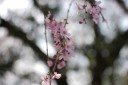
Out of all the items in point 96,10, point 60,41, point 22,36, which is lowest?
point 60,41

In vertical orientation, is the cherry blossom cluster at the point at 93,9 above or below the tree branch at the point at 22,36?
below

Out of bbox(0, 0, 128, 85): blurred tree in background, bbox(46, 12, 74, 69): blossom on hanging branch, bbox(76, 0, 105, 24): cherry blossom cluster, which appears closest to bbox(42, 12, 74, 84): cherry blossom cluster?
bbox(46, 12, 74, 69): blossom on hanging branch

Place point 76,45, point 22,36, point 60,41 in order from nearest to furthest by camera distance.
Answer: point 60,41, point 22,36, point 76,45

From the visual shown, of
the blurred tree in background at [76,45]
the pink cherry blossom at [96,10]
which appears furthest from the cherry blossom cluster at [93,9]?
the blurred tree in background at [76,45]

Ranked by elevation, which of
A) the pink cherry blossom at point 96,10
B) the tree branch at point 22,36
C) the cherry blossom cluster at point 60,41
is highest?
the tree branch at point 22,36

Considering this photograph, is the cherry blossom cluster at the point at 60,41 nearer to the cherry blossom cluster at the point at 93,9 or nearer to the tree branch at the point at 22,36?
the cherry blossom cluster at the point at 93,9

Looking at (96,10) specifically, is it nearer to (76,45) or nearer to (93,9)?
(93,9)

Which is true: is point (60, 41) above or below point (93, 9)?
below

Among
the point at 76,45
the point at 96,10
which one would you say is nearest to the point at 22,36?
the point at 76,45
